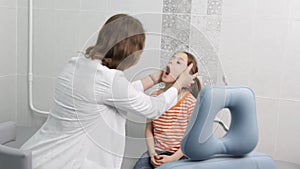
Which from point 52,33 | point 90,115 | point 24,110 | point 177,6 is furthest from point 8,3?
point 90,115

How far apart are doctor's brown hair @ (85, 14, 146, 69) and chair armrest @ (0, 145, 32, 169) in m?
0.40

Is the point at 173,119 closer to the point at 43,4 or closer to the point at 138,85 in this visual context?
the point at 138,85

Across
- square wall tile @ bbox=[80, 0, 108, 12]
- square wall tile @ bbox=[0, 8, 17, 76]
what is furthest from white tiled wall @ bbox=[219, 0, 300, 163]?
square wall tile @ bbox=[0, 8, 17, 76]

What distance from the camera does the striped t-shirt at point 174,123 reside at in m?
1.15

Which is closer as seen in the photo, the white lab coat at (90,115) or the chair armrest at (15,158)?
the white lab coat at (90,115)

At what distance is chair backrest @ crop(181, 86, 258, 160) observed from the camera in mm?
1027

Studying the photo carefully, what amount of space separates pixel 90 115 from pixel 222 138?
1.34 ft

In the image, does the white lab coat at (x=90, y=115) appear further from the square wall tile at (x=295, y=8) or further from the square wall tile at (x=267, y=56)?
the square wall tile at (x=295, y=8)

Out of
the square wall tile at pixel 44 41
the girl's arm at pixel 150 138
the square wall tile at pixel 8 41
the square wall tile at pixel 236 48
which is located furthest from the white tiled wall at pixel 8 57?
the girl's arm at pixel 150 138

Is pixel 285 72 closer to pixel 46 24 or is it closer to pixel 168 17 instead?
pixel 168 17

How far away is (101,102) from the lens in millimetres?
1244

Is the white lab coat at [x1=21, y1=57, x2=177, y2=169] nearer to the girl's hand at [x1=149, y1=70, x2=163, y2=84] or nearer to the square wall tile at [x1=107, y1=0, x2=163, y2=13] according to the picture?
the girl's hand at [x1=149, y1=70, x2=163, y2=84]

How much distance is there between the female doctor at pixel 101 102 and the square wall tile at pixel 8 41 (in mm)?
983

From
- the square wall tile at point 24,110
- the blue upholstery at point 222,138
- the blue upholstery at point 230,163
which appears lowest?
the square wall tile at point 24,110
